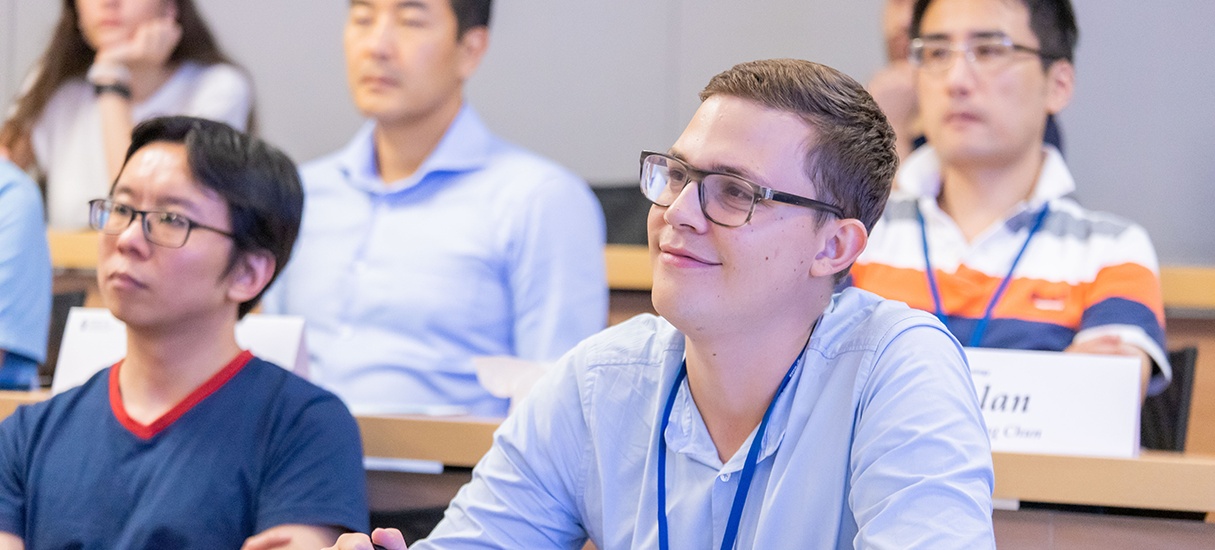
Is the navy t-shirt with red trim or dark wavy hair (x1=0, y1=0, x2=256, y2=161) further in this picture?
dark wavy hair (x1=0, y1=0, x2=256, y2=161)

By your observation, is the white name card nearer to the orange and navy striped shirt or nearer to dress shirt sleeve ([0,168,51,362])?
the orange and navy striped shirt

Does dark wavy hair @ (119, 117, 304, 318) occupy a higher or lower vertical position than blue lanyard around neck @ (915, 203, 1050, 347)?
higher

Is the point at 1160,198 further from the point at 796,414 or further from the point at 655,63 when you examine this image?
the point at 796,414

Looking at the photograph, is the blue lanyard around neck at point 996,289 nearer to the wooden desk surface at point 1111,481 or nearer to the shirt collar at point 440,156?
the wooden desk surface at point 1111,481

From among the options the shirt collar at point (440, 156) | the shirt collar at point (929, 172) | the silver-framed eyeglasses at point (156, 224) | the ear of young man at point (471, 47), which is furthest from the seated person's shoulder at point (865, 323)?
the ear of young man at point (471, 47)

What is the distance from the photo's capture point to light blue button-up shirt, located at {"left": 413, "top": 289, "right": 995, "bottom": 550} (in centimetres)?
96

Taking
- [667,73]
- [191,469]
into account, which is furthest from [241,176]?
[667,73]

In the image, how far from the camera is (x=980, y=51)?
2.03m

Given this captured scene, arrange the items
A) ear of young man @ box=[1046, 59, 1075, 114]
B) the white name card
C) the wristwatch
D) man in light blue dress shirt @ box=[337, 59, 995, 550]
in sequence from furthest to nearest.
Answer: the wristwatch → ear of young man @ box=[1046, 59, 1075, 114] → the white name card → man in light blue dress shirt @ box=[337, 59, 995, 550]

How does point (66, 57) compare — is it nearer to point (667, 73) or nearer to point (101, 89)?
point (101, 89)

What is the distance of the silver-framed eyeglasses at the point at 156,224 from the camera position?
145cm

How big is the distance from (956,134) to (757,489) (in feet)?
3.91

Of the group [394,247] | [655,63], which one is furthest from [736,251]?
[655,63]

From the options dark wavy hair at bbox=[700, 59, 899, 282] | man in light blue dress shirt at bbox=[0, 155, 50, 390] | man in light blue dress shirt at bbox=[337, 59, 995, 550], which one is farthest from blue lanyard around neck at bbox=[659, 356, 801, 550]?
man in light blue dress shirt at bbox=[0, 155, 50, 390]
